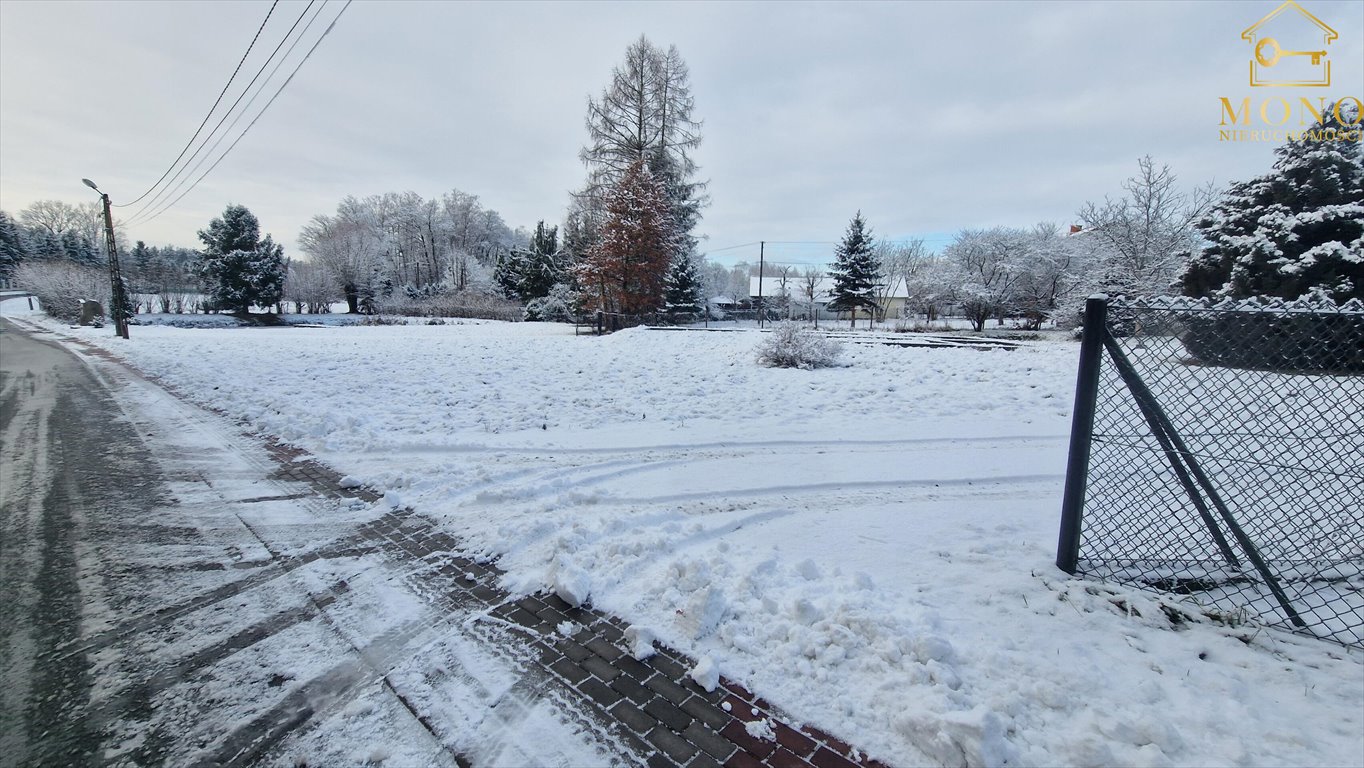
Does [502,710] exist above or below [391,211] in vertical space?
below

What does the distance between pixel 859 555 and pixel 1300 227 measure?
44.2ft

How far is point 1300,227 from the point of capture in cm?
1038

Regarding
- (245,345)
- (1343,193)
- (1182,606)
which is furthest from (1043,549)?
(245,345)

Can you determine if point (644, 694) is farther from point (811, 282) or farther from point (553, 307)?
point (811, 282)

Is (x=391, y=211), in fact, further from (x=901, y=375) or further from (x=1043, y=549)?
(x=1043, y=549)

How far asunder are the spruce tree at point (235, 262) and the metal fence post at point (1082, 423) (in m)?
42.5

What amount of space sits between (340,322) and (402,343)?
23303mm

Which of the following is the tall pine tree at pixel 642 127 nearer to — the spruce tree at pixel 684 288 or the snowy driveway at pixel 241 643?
the spruce tree at pixel 684 288

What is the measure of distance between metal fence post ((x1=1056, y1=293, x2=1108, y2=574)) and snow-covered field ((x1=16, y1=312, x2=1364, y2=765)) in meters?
0.20

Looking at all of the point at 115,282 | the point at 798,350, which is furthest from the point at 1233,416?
the point at 115,282

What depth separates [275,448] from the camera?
546 centimetres

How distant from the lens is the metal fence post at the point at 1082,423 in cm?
257

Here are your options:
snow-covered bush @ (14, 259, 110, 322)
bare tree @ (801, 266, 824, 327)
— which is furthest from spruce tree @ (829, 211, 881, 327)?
snow-covered bush @ (14, 259, 110, 322)

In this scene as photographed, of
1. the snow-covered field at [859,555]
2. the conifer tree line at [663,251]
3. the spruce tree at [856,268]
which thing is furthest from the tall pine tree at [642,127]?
the snow-covered field at [859,555]
